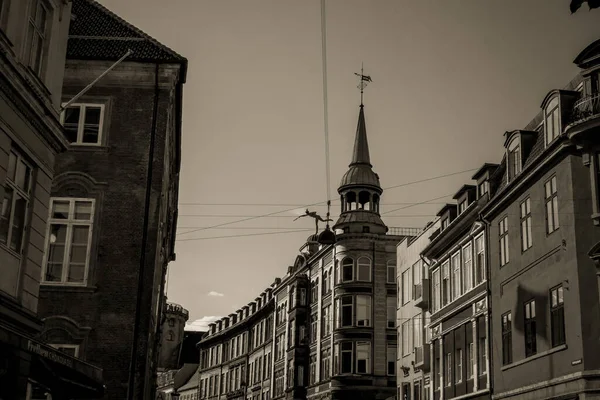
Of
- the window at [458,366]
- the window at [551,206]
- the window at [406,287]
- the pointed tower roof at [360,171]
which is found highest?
the pointed tower roof at [360,171]

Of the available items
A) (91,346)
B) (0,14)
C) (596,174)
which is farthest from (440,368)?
(0,14)

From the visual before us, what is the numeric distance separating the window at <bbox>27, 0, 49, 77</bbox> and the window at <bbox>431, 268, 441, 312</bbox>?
26.6 m

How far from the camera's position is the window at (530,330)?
1099 inches

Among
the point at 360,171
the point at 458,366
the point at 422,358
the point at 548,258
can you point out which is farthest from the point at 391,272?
the point at 548,258

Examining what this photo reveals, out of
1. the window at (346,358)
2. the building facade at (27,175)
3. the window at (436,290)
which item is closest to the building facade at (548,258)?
the window at (436,290)

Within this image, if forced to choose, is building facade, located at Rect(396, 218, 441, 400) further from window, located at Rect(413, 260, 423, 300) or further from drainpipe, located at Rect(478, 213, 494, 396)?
drainpipe, located at Rect(478, 213, 494, 396)

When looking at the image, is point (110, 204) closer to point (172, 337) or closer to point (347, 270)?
point (347, 270)

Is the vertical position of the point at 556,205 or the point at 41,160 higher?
the point at 556,205

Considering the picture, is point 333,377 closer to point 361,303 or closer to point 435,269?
point 361,303

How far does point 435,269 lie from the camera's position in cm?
4119

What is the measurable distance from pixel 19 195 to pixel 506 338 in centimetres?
2005

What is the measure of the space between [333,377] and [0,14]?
46010 mm

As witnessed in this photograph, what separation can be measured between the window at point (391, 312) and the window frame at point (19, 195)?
44167 millimetres

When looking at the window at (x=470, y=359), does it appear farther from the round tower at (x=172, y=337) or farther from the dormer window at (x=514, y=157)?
the round tower at (x=172, y=337)
